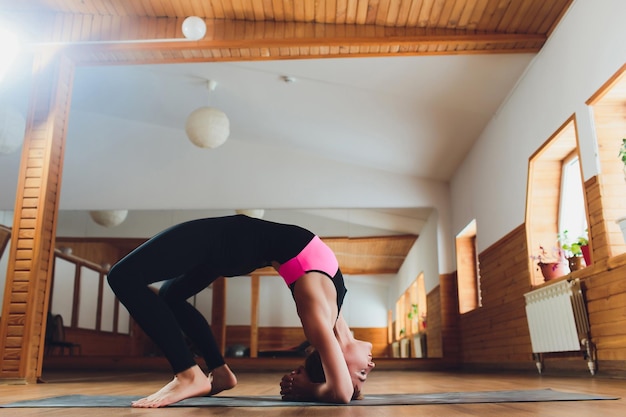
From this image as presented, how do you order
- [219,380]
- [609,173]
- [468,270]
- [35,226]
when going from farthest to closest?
[468,270]
[35,226]
[609,173]
[219,380]

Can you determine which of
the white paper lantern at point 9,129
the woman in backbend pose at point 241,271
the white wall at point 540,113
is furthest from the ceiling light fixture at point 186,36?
the woman in backbend pose at point 241,271

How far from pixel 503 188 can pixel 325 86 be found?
2021 millimetres

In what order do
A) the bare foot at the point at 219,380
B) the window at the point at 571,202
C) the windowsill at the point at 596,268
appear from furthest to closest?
the window at the point at 571,202, the windowsill at the point at 596,268, the bare foot at the point at 219,380

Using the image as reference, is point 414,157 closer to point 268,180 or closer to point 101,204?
point 268,180

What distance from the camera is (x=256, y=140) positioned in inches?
314

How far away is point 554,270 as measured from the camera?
4.82 m

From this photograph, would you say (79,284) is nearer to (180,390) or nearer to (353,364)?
(180,390)

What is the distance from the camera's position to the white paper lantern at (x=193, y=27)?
454 cm

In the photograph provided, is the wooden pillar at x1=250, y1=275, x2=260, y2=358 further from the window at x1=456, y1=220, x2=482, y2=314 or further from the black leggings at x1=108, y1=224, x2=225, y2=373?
the black leggings at x1=108, y1=224, x2=225, y2=373

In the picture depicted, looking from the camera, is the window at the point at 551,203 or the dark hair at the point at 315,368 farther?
the window at the point at 551,203

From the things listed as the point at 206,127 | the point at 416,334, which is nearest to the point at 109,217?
the point at 206,127

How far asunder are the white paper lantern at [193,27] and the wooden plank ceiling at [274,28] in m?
0.31

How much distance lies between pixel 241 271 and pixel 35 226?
3.12 m

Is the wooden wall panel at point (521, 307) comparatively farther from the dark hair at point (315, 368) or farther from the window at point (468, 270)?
the dark hair at point (315, 368)
